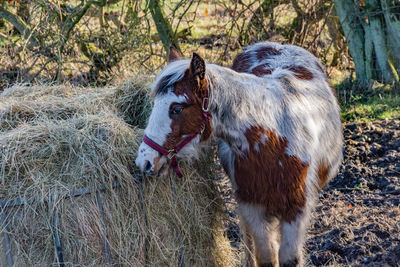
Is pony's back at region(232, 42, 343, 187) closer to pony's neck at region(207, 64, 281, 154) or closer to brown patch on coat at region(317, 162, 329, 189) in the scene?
brown patch on coat at region(317, 162, 329, 189)

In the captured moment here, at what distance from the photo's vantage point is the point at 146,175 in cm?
308

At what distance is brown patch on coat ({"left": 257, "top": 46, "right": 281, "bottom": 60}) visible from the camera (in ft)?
13.5

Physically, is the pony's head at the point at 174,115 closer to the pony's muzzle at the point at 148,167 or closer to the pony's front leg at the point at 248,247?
the pony's muzzle at the point at 148,167

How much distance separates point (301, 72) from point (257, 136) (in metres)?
0.98

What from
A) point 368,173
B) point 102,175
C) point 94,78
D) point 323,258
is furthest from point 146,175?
point 94,78

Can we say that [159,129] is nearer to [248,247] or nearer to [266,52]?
[248,247]

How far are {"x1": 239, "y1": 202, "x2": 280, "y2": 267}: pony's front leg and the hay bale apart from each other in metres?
0.29

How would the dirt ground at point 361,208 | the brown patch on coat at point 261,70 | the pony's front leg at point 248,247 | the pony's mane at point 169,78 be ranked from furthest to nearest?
the dirt ground at point 361,208 < the brown patch on coat at point 261,70 < the pony's front leg at point 248,247 < the pony's mane at point 169,78

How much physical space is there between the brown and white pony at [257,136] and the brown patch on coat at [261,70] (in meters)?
0.15

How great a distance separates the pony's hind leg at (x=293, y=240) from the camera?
10.5 feet

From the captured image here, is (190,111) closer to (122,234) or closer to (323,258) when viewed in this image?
(122,234)

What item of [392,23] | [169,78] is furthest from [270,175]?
[392,23]

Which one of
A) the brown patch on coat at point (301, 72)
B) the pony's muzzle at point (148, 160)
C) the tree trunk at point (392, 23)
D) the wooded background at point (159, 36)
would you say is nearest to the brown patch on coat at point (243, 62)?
the brown patch on coat at point (301, 72)

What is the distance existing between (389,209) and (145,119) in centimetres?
229
